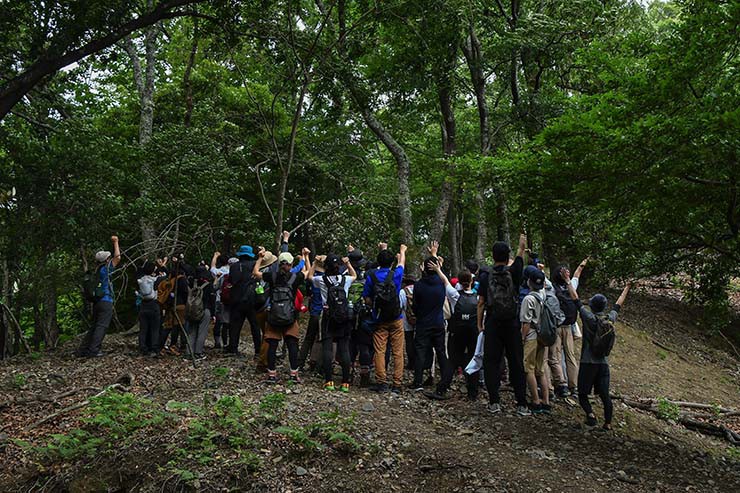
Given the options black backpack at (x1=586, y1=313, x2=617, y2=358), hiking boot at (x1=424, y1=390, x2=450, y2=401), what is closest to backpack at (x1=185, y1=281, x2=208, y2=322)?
hiking boot at (x1=424, y1=390, x2=450, y2=401)

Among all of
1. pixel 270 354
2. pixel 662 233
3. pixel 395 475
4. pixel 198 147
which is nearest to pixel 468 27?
pixel 198 147

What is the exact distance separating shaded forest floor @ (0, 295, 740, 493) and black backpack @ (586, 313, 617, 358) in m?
1.18

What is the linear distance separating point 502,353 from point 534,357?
1.93ft

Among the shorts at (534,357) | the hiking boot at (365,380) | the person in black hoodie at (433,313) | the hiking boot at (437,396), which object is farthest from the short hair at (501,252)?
the hiking boot at (365,380)

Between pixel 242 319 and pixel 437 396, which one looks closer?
pixel 437 396

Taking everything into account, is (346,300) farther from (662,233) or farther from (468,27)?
(468,27)

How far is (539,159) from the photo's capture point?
24.6 ft

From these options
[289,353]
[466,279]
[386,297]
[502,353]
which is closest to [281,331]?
[289,353]

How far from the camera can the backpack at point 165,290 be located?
1051 centimetres

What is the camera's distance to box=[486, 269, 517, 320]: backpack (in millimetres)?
7117

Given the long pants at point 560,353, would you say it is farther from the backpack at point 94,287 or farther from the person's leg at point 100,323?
the backpack at point 94,287

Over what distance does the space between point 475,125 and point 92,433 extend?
20.4 m

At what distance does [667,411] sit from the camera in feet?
32.8

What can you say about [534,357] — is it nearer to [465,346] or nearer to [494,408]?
[494,408]
